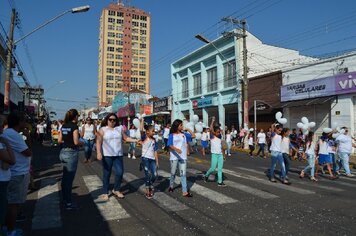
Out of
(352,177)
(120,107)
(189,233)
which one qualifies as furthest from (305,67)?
(120,107)

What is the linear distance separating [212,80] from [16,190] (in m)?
32.0

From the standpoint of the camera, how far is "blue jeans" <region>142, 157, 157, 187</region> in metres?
7.57

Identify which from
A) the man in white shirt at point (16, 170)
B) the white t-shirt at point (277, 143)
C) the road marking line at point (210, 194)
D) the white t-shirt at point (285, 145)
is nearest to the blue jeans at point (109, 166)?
the road marking line at point (210, 194)

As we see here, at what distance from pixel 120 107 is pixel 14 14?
45701 mm

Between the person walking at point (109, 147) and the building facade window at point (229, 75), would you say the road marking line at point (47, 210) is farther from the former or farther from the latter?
the building facade window at point (229, 75)

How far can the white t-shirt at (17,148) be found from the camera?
14.8 ft

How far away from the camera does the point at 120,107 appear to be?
6556 centimetres

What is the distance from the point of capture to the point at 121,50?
12531 cm

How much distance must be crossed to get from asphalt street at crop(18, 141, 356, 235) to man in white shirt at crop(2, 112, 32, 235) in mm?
729

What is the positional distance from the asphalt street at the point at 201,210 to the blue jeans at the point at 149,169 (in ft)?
1.16

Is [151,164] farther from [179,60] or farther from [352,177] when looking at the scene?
[179,60]

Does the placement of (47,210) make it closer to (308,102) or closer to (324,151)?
(324,151)

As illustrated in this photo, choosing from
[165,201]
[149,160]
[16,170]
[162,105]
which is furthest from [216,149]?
[162,105]

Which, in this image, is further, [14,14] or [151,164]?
[14,14]
